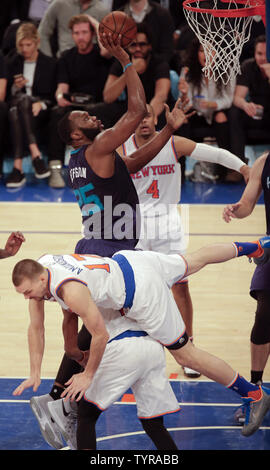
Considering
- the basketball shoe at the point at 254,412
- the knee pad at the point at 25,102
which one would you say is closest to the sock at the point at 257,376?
the basketball shoe at the point at 254,412

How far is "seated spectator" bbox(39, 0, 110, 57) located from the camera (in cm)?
1147

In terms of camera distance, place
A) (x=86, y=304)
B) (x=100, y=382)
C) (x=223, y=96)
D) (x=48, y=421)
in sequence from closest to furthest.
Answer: (x=86, y=304), (x=100, y=382), (x=48, y=421), (x=223, y=96)

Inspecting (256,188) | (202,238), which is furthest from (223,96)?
(256,188)

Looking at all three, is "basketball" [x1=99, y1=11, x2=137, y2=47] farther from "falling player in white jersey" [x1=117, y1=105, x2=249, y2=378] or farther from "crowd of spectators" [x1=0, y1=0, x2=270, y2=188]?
"crowd of spectators" [x1=0, y1=0, x2=270, y2=188]

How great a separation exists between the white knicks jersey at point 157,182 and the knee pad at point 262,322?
1343 mm

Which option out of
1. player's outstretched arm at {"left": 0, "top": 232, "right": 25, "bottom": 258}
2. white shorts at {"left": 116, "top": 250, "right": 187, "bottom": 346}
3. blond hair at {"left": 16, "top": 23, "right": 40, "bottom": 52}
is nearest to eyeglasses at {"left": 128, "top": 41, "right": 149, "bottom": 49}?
blond hair at {"left": 16, "top": 23, "right": 40, "bottom": 52}

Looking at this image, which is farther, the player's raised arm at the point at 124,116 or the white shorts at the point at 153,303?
the player's raised arm at the point at 124,116

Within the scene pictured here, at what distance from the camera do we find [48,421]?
14.8ft

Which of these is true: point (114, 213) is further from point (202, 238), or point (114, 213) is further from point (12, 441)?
point (202, 238)

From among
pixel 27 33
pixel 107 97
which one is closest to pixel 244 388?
pixel 107 97

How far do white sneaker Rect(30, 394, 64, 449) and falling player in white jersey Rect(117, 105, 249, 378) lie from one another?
1.58m

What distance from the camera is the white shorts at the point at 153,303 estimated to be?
4.14m

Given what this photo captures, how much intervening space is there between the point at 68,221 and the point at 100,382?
214 inches

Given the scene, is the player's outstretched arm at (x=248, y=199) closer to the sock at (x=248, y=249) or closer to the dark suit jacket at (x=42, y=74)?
the sock at (x=248, y=249)
